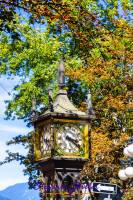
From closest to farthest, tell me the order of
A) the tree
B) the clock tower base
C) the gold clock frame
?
the clock tower base < the gold clock frame < the tree

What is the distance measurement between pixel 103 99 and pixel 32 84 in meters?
3.65

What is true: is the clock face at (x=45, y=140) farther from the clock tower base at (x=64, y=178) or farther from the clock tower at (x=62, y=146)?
the clock tower base at (x=64, y=178)

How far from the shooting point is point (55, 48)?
19812mm

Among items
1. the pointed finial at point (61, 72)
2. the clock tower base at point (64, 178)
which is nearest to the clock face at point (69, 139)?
the clock tower base at point (64, 178)

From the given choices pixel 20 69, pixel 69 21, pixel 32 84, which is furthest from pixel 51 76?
pixel 69 21

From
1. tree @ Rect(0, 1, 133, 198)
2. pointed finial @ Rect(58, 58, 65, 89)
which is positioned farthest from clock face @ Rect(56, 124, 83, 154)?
tree @ Rect(0, 1, 133, 198)

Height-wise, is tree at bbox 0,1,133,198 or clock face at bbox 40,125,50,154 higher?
tree at bbox 0,1,133,198

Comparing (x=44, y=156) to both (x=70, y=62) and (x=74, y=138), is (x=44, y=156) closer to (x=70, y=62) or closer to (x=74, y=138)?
(x=74, y=138)

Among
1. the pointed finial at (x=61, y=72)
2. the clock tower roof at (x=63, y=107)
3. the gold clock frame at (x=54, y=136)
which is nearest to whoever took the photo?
the gold clock frame at (x=54, y=136)

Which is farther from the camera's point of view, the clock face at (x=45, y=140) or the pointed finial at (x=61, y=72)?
the pointed finial at (x=61, y=72)

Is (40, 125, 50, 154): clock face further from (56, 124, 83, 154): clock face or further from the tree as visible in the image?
the tree

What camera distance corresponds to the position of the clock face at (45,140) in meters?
4.53

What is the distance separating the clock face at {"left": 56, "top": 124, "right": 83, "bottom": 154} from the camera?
14.4ft

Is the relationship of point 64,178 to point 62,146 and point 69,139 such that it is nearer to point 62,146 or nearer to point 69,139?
point 62,146
